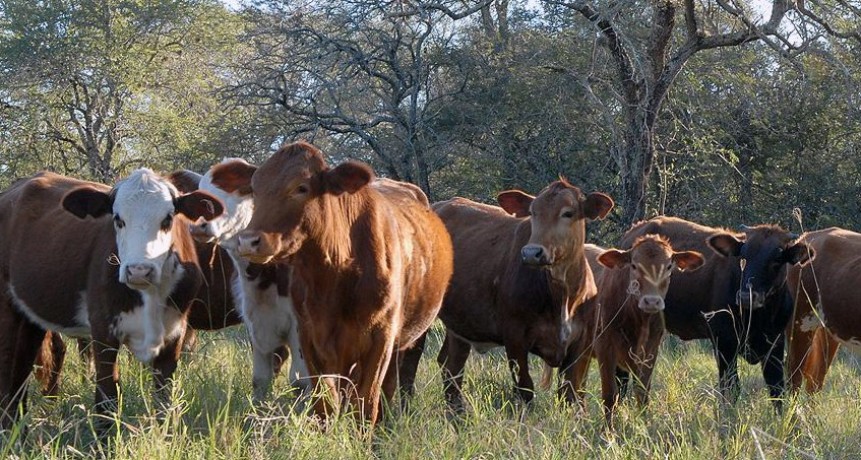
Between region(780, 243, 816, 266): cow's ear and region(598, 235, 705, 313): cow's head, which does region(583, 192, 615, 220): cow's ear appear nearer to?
region(598, 235, 705, 313): cow's head

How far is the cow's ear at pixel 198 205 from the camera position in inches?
282

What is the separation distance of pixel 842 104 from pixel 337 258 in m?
13.3

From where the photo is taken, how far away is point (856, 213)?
1688 cm

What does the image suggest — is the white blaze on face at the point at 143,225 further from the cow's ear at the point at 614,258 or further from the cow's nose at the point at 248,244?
the cow's ear at the point at 614,258

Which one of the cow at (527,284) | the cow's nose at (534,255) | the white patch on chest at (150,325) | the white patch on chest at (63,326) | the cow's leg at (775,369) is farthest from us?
the cow's leg at (775,369)

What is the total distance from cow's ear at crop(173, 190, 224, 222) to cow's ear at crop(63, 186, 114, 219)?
407 mm

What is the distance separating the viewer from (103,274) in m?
7.05

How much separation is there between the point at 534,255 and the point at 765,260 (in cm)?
205

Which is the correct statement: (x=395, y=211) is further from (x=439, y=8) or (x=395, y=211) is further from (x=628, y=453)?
(x=439, y=8)

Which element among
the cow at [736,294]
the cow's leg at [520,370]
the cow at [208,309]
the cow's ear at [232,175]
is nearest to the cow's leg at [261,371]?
the cow at [208,309]

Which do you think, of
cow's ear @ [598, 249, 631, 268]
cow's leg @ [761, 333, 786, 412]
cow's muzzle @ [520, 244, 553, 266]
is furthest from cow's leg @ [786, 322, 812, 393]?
cow's muzzle @ [520, 244, 553, 266]

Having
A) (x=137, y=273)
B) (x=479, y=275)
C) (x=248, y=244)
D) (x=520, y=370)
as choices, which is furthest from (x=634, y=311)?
(x=248, y=244)

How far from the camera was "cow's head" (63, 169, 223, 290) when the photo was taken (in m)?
6.65

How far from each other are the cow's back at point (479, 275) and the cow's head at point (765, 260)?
1.65 metres
